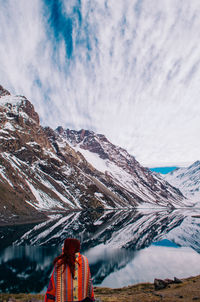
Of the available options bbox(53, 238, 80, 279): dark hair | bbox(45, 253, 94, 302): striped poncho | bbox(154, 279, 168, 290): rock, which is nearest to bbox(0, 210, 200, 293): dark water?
bbox(154, 279, 168, 290): rock

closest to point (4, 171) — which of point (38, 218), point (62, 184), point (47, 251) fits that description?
point (38, 218)

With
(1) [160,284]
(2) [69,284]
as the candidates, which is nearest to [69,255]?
(2) [69,284]

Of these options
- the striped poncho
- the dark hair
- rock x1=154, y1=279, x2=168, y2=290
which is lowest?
rock x1=154, y1=279, x2=168, y2=290

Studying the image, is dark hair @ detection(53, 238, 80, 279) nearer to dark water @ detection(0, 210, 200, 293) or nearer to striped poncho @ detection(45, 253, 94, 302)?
striped poncho @ detection(45, 253, 94, 302)

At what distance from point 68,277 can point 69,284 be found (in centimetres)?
20

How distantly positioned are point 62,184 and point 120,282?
15036 cm

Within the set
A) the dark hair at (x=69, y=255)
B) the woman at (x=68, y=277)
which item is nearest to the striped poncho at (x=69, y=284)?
the woman at (x=68, y=277)

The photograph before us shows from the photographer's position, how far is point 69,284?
5547 mm

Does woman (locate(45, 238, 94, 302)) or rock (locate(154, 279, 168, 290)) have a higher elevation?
woman (locate(45, 238, 94, 302))

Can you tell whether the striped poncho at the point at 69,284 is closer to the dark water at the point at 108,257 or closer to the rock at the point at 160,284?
the rock at the point at 160,284

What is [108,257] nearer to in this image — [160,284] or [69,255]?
[160,284]

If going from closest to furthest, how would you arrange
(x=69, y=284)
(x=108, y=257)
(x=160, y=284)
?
(x=69, y=284) → (x=160, y=284) → (x=108, y=257)

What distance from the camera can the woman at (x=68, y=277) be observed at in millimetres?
5539

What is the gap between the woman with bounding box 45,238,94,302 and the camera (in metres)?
5.54
